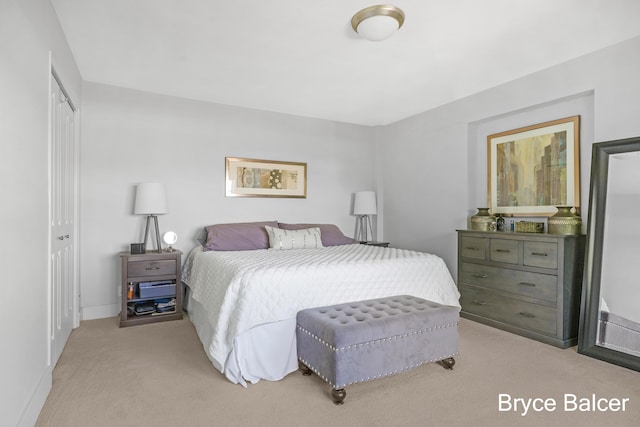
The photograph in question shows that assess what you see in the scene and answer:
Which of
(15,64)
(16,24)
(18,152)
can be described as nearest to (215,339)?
(18,152)

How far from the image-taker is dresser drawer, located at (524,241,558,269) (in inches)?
116

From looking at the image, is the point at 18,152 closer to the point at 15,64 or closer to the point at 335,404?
the point at 15,64

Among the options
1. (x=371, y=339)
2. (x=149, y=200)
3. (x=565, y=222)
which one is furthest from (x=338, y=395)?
(x=149, y=200)

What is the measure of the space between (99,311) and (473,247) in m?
3.87

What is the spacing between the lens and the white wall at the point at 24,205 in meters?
1.50

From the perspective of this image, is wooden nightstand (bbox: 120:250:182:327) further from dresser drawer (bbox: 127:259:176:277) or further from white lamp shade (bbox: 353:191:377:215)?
white lamp shade (bbox: 353:191:377:215)

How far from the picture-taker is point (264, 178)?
14.9 feet

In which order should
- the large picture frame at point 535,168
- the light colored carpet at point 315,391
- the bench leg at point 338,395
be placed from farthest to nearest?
the large picture frame at point 535,168, the bench leg at point 338,395, the light colored carpet at point 315,391

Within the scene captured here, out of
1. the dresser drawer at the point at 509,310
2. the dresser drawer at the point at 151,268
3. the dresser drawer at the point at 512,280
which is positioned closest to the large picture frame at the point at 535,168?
the dresser drawer at the point at 512,280

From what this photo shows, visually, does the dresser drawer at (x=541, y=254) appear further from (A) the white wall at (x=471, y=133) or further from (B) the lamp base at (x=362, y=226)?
(B) the lamp base at (x=362, y=226)

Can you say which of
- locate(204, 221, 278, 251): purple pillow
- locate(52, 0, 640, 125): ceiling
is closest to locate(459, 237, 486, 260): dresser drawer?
locate(52, 0, 640, 125): ceiling

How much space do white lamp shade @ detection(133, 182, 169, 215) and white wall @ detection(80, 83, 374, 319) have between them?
0.31m

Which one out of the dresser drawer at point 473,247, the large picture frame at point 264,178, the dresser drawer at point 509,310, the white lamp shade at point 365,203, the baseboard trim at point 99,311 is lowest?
the baseboard trim at point 99,311

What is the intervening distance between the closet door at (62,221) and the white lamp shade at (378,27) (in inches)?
83.1
